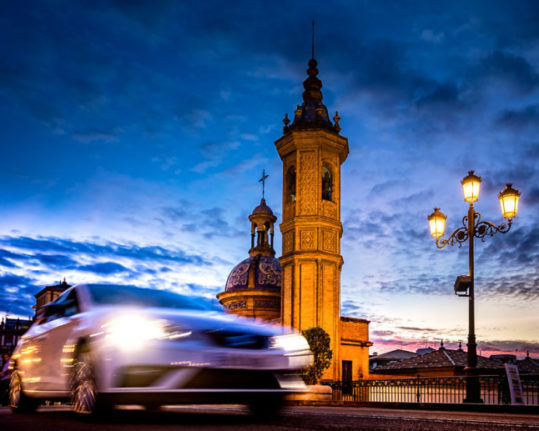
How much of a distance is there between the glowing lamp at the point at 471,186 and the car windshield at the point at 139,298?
10.6 metres

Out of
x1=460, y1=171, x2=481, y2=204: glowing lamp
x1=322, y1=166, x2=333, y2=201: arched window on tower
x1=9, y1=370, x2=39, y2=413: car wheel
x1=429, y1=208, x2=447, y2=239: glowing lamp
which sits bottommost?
x1=9, y1=370, x2=39, y2=413: car wheel

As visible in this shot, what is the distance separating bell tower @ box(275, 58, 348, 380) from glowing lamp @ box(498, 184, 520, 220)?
20953 mm

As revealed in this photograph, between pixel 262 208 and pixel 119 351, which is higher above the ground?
pixel 262 208

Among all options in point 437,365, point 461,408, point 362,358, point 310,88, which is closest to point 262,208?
point 310,88

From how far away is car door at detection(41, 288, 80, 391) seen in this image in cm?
525

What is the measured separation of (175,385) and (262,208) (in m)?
51.4

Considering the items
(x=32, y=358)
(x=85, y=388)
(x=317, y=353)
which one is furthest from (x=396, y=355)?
(x=85, y=388)

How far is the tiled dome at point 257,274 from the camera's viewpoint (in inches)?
1907

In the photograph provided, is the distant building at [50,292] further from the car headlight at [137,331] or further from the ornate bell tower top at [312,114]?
the car headlight at [137,331]

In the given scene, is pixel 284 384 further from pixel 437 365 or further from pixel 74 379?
pixel 437 365

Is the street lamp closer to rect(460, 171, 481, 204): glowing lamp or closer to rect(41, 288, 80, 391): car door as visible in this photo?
rect(460, 171, 481, 204): glowing lamp

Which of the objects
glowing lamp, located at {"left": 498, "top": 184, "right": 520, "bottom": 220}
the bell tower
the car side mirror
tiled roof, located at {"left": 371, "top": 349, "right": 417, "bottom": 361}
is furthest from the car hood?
tiled roof, located at {"left": 371, "top": 349, "right": 417, "bottom": 361}

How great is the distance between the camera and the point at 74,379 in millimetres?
4867

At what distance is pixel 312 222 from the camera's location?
35.7 metres
